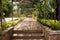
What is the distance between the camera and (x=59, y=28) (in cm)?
510

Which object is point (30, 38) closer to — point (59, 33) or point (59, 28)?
point (59, 28)

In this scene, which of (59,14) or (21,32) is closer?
(21,32)

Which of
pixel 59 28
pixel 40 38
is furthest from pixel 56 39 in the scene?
pixel 40 38

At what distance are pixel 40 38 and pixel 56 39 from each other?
1.80 meters

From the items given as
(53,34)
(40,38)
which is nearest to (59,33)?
(53,34)

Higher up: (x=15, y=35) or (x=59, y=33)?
(x=59, y=33)

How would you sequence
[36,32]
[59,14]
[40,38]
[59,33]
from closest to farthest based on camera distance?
[59,33] < [40,38] < [36,32] < [59,14]

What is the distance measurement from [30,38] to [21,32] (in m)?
0.88

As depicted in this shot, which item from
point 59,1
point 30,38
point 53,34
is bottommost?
Result: point 30,38

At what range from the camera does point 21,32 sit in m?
6.93

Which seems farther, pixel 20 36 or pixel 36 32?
pixel 36 32

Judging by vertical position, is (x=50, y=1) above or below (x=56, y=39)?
above

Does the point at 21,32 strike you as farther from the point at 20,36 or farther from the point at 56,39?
the point at 56,39

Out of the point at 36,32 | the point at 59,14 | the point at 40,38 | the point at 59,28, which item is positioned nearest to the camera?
the point at 59,28
